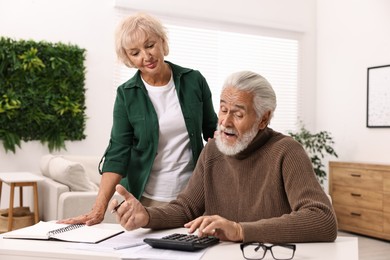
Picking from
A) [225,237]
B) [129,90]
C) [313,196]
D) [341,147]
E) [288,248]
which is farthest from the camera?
[341,147]

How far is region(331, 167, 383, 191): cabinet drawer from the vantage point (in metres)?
5.49

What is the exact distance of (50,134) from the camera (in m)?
5.62

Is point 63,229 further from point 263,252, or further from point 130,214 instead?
point 263,252

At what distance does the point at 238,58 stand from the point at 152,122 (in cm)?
464

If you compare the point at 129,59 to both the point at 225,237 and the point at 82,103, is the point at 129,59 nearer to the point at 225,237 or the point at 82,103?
the point at 225,237

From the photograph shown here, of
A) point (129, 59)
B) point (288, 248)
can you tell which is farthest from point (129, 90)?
point (288, 248)

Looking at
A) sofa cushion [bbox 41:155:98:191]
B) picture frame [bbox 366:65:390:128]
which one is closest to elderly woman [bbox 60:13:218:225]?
sofa cushion [bbox 41:155:98:191]

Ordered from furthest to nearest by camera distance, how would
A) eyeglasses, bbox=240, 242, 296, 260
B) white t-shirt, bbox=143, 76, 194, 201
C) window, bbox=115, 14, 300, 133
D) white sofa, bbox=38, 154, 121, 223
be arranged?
window, bbox=115, 14, 300, 133 → white sofa, bbox=38, 154, 121, 223 → white t-shirt, bbox=143, 76, 194, 201 → eyeglasses, bbox=240, 242, 296, 260

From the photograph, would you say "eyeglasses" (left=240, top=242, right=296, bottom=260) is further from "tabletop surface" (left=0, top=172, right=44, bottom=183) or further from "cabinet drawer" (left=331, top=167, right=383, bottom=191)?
"cabinet drawer" (left=331, top=167, right=383, bottom=191)

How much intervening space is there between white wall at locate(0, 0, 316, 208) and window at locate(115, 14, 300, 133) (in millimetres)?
187

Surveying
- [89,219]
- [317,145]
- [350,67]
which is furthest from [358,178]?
[89,219]

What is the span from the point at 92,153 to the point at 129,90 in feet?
12.3

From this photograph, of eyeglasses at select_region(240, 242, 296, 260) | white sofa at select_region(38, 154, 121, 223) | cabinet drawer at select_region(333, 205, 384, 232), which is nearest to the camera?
eyeglasses at select_region(240, 242, 296, 260)

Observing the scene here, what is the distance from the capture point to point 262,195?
1812 mm
